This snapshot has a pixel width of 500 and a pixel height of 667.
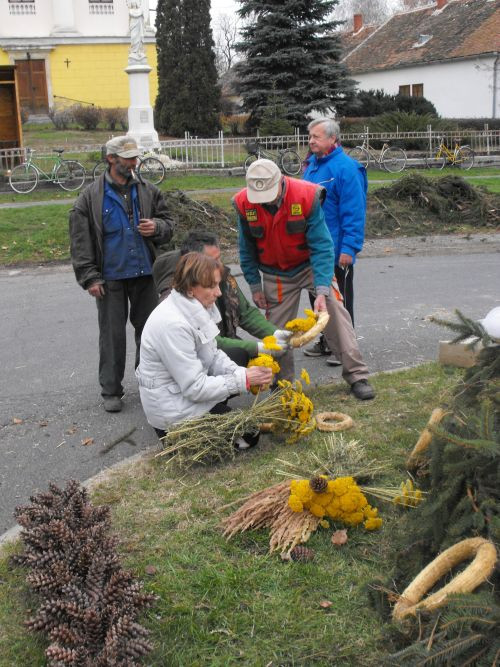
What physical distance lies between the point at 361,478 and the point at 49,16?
140ft

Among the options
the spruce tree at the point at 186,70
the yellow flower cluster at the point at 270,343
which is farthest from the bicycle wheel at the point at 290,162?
the yellow flower cluster at the point at 270,343

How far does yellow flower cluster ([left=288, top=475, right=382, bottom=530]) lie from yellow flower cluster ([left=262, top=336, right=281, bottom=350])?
4.83ft

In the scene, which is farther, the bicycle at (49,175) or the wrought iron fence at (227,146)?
the wrought iron fence at (227,146)

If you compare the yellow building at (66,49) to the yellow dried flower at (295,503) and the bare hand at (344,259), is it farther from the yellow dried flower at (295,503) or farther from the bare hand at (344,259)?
the yellow dried flower at (295,503)

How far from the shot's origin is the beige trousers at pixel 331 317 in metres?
5.67

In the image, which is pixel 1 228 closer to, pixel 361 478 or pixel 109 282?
pixel 109 282

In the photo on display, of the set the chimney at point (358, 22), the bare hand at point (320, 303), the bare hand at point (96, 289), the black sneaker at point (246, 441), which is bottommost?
the black sneaker at point (246, 441)

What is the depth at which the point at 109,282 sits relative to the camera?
227 inches

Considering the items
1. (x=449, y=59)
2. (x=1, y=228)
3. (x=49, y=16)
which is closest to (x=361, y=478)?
(x=1, y=228)

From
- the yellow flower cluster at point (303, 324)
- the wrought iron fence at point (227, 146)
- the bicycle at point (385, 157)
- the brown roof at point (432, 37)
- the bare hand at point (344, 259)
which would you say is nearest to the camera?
the yellow flower cluster at point (303, 324)

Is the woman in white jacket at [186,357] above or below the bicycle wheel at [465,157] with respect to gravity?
below

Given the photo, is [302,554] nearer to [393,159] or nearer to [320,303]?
[320,303]

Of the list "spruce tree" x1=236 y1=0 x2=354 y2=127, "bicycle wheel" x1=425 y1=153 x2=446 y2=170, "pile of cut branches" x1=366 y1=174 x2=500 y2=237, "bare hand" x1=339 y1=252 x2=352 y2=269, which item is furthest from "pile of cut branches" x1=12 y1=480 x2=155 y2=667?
"spruce tree" x1=236 y1=0 x2=354 y2=127

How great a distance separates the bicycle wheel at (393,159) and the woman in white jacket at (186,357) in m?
18.7
